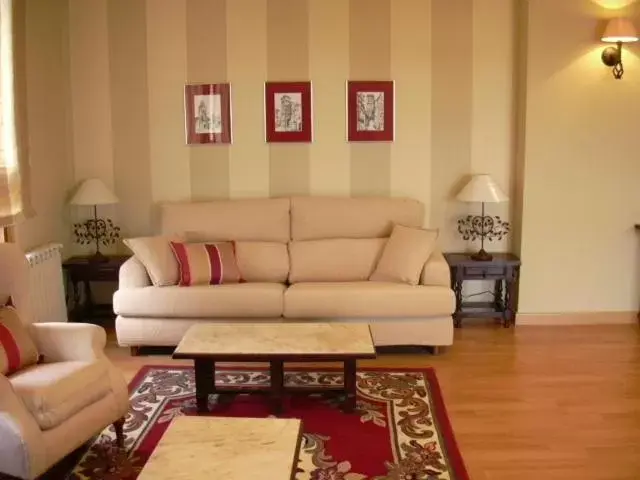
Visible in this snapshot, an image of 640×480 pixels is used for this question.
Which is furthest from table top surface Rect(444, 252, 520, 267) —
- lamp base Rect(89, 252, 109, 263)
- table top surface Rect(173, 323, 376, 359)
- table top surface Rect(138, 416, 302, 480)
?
table top surface Rect(138, 416, 302, 480)

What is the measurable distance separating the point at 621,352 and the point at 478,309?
1.13 metres

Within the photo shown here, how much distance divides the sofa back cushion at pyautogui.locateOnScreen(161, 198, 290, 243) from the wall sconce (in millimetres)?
2585

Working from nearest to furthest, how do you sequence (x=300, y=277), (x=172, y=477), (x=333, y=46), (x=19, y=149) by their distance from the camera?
(x=172, y=477)
(x=19, y=149)
(x=300, y=277)
(x=333, y=46)

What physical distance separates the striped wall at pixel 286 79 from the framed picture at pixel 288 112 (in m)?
0.06

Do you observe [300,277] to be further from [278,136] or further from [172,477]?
[172,477]

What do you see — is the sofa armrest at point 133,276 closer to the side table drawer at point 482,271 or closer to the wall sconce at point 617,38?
the side table drawer at point 482,271

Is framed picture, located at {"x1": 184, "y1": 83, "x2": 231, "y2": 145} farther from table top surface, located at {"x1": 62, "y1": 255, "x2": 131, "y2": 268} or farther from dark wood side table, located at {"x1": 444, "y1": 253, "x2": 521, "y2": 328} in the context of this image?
dark wood side table, located at {"x1": 444, "y1": 253, "x2": 521, "y2": 328}

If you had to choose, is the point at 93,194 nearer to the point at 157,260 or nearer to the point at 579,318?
the point at 157,260

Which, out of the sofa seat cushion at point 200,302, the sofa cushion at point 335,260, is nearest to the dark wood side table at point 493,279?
the sofa cushion at point 335,260

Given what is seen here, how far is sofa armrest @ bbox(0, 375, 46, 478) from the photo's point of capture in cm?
276

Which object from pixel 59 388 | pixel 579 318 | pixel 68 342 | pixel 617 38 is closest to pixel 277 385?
pixel 68 342

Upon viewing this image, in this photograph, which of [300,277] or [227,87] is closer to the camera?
[300,277]

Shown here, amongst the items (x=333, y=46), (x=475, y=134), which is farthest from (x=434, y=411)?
(x=333, y=46)

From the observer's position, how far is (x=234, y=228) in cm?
539
